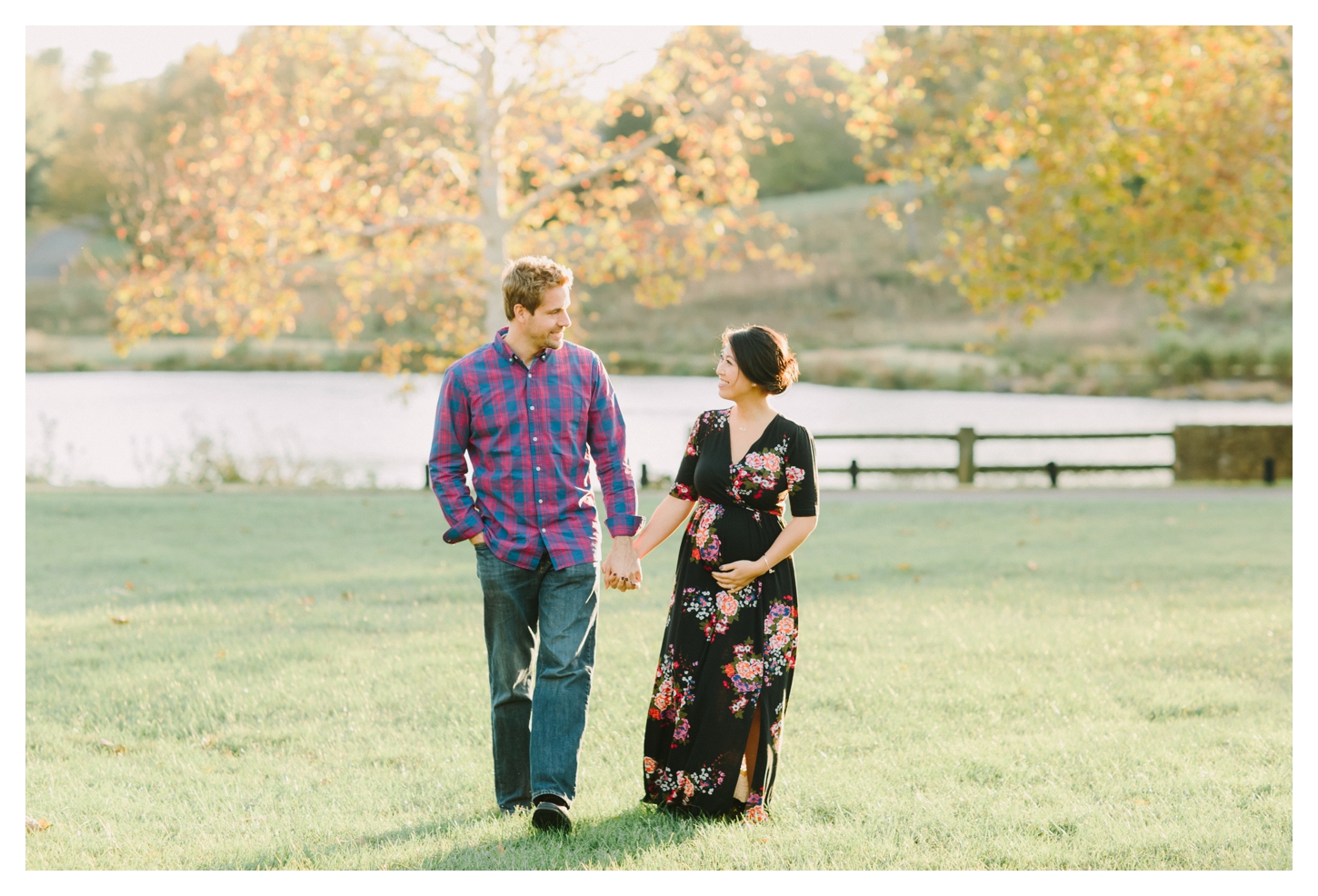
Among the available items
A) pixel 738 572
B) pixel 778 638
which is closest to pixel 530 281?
pixel 738 572

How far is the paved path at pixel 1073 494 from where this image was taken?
16.7m

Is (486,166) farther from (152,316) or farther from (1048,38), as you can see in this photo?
(1048,38)

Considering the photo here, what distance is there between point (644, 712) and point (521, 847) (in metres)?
1.94

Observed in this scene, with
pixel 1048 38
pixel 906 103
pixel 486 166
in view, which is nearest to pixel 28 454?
pixel 486 166

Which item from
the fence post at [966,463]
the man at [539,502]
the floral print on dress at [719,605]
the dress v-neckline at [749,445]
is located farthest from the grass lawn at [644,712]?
the fence post at [966,463]

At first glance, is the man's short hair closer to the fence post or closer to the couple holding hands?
the couple holding hands

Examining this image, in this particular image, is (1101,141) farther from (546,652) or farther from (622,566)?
(546,652)

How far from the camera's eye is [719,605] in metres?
4.42

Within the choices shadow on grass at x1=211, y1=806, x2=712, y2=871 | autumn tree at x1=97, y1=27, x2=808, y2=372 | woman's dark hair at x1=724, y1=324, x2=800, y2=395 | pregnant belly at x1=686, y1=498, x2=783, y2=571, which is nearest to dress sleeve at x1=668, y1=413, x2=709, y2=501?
pregnant belly at x1=686, y1=498, x2=783, y2=571

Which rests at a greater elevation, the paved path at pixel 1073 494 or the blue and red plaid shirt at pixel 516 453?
the blue and red plaid shirt at pixel 516 453

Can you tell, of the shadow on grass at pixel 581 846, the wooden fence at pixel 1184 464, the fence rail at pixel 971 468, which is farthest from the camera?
the fence rail at pixel 971 468

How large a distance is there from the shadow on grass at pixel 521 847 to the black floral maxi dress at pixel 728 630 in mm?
209

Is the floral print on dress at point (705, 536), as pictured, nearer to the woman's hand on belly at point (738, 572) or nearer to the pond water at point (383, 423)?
the woman's hand on belly at point (738, 572)

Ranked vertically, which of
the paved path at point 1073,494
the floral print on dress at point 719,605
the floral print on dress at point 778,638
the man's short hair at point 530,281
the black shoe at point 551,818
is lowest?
the paved path at point 1073,494
